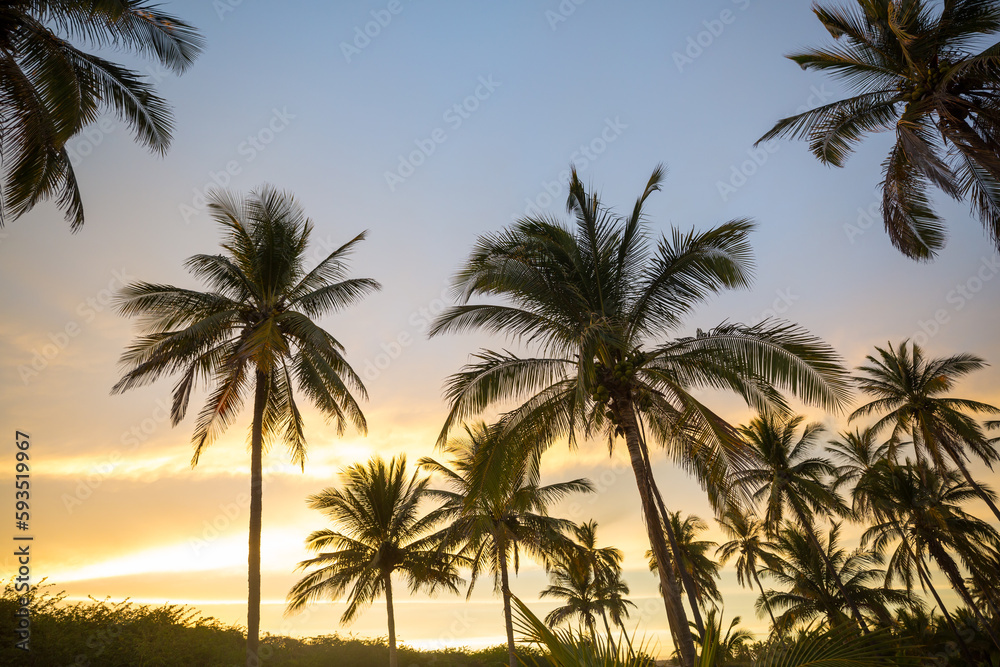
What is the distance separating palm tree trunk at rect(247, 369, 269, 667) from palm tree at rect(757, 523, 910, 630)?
25769 millimetres

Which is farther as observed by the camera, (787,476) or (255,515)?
(787,476)

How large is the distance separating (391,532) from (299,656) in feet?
22.1

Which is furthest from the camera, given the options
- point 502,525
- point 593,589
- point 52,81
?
point 593,589

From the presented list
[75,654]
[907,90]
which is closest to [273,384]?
[75,654]

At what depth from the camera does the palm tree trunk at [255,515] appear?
11.3 metres

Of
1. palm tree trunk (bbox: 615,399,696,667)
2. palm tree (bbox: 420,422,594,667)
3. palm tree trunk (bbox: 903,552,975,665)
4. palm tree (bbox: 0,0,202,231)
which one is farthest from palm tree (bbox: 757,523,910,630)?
palm tree (bbox: 0,0,202,231)

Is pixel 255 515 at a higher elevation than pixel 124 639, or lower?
higher

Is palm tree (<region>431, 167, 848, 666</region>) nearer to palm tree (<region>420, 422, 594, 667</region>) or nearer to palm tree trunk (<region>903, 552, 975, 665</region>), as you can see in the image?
palm tree (<region>420, 422, 594, 667</region>)

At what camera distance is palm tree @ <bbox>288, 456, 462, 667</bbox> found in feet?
70.1

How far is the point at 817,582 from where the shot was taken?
95.2 feet

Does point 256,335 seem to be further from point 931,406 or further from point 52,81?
point 931,406

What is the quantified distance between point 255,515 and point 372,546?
10978 millimetres

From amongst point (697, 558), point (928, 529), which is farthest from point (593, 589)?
point (928, 529)

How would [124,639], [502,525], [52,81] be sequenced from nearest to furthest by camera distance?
1. [52,81]
2. [124,639]
3. [502,525]
